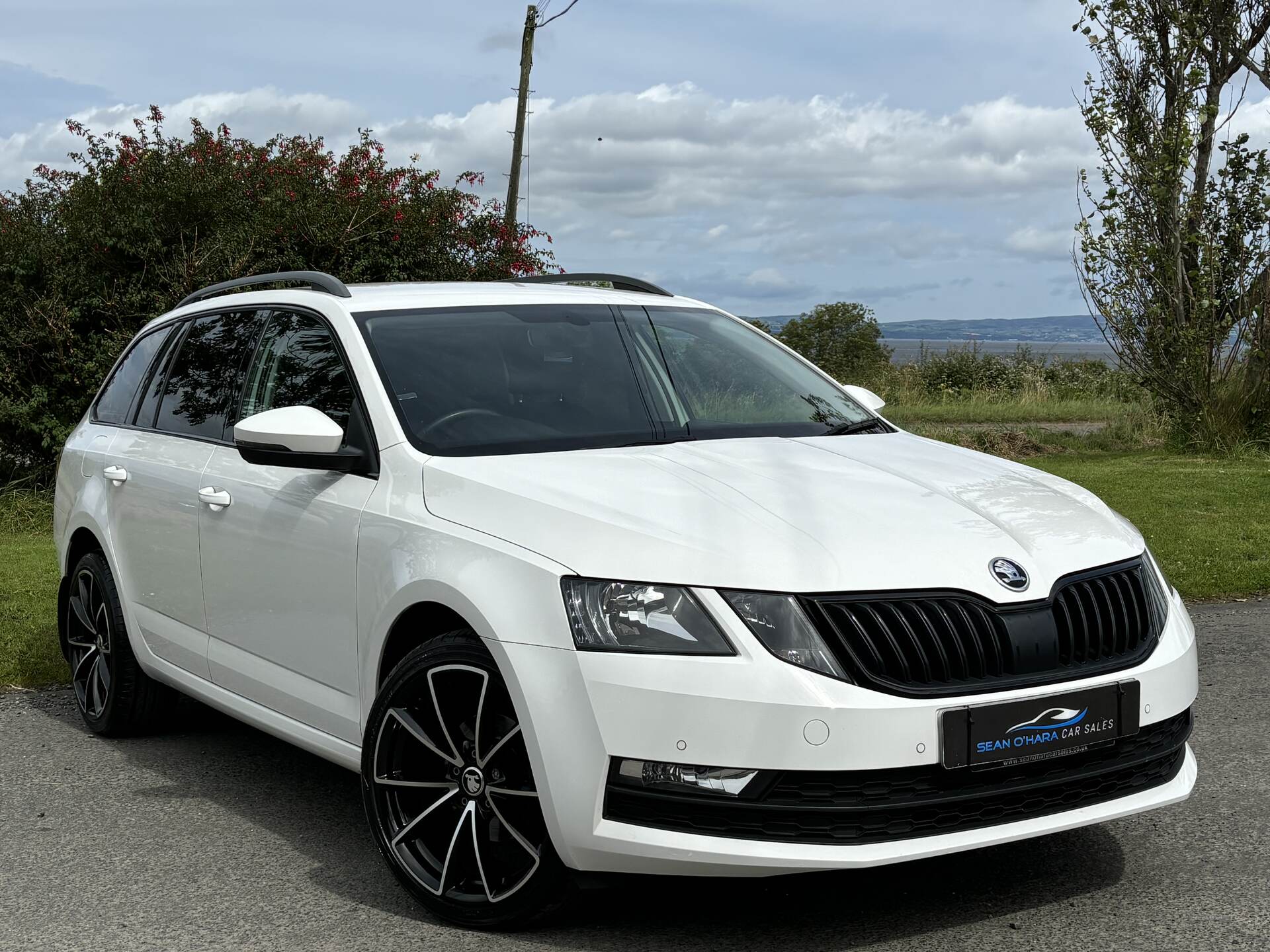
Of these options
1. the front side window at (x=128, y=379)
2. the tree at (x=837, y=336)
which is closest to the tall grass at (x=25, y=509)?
the front side window at (x=128, y=379)

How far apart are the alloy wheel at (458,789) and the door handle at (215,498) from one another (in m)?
1.28

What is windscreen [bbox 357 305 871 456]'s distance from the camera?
4.34 metres

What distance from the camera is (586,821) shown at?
11.1 feet

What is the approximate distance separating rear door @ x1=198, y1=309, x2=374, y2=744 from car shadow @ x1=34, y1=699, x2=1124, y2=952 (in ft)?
1.37

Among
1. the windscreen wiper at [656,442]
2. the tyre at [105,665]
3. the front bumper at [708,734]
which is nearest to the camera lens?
the front bumper at [708,734]

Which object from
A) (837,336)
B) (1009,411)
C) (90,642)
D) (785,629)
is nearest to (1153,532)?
(90,642)

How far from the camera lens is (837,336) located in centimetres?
3997

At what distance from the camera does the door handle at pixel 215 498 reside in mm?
4805

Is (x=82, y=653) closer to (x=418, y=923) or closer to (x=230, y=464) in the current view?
(x=230, y=464)

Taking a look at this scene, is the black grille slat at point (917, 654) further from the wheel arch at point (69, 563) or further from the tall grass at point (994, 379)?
the tall grass at point (994, 379)

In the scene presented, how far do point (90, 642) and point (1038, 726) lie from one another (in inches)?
167

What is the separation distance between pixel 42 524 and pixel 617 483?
1087 cm

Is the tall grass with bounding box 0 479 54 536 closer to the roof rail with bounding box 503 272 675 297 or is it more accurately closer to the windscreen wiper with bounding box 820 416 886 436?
the roof rail with bounding box 503 272 675 297

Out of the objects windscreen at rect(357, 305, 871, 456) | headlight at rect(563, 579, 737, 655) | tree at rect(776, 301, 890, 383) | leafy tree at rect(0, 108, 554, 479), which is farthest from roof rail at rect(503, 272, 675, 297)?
tree at rect(776, 301, 890, 383)
